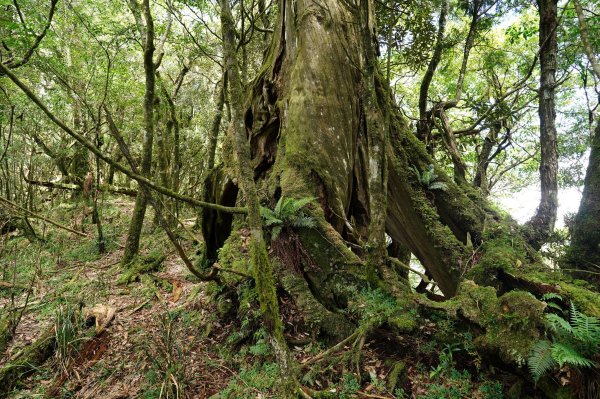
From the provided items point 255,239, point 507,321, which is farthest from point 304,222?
point 507,321

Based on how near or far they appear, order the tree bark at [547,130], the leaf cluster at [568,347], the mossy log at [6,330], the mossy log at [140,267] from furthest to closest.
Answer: the mossy log at [140,267], the tree bark at [547,130], the mossy log at [6,330], the leaf cluster at [568,347]

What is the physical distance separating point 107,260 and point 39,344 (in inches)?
182

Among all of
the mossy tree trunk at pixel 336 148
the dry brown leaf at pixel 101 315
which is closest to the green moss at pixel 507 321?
the mossy tree trunk at pixel 336 148

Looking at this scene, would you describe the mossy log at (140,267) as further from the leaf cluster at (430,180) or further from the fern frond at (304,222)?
the leaf cluster at (430,180)

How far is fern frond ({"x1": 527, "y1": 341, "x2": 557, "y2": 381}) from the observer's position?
244 centimetres

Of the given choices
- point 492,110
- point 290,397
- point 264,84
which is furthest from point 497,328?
point 492,110

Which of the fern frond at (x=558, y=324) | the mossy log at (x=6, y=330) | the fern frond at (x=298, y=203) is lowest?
the mossy log at (x=6, y=330)

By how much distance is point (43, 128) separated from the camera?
12.1 m

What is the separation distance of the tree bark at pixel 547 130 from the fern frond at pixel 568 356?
360 cm

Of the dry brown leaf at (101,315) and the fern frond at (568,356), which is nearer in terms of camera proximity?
the fern frond at (568,356)

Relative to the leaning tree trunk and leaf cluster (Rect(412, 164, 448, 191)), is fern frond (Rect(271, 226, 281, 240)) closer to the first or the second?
the leaning tree trunk

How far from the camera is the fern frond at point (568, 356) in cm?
221

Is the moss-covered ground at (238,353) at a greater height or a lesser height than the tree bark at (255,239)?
lesser

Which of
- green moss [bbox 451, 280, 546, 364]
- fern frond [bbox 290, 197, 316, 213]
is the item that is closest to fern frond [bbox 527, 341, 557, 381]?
green moss [bbox 451, 280, 546, 364]
